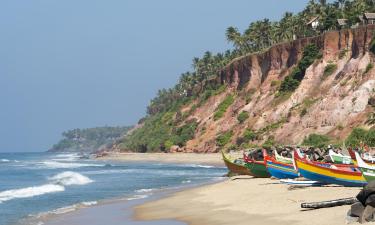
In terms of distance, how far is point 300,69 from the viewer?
90250 mm

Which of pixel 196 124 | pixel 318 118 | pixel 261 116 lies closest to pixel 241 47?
pixel 196 124

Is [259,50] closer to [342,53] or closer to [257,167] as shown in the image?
[342,53]

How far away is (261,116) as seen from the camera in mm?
90688

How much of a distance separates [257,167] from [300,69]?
5405cm

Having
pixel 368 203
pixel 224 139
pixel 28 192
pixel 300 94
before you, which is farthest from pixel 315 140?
pixel 368 203

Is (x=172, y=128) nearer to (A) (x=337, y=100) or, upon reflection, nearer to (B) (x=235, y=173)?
(A) (x=337, y=100)

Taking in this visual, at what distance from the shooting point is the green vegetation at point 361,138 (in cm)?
5552

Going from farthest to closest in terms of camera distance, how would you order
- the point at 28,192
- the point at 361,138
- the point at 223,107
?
the point at 223,107 < the point at 361,138 < the point at 28,192

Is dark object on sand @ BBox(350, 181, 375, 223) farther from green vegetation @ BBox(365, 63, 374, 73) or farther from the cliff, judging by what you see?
green vegetation @ BBox(365, 63, 374, 73)

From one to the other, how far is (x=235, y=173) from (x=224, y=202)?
16.8 meters

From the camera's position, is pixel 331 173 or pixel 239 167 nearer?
pixel 331 173

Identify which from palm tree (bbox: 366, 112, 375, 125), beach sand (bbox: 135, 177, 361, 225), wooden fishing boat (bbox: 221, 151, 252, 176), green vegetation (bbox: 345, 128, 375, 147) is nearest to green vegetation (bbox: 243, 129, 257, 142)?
palm tree (bbox: 366, 112, 375, 125)

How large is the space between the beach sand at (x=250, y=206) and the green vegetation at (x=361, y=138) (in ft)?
78.3

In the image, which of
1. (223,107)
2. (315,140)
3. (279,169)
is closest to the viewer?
(279,169)
